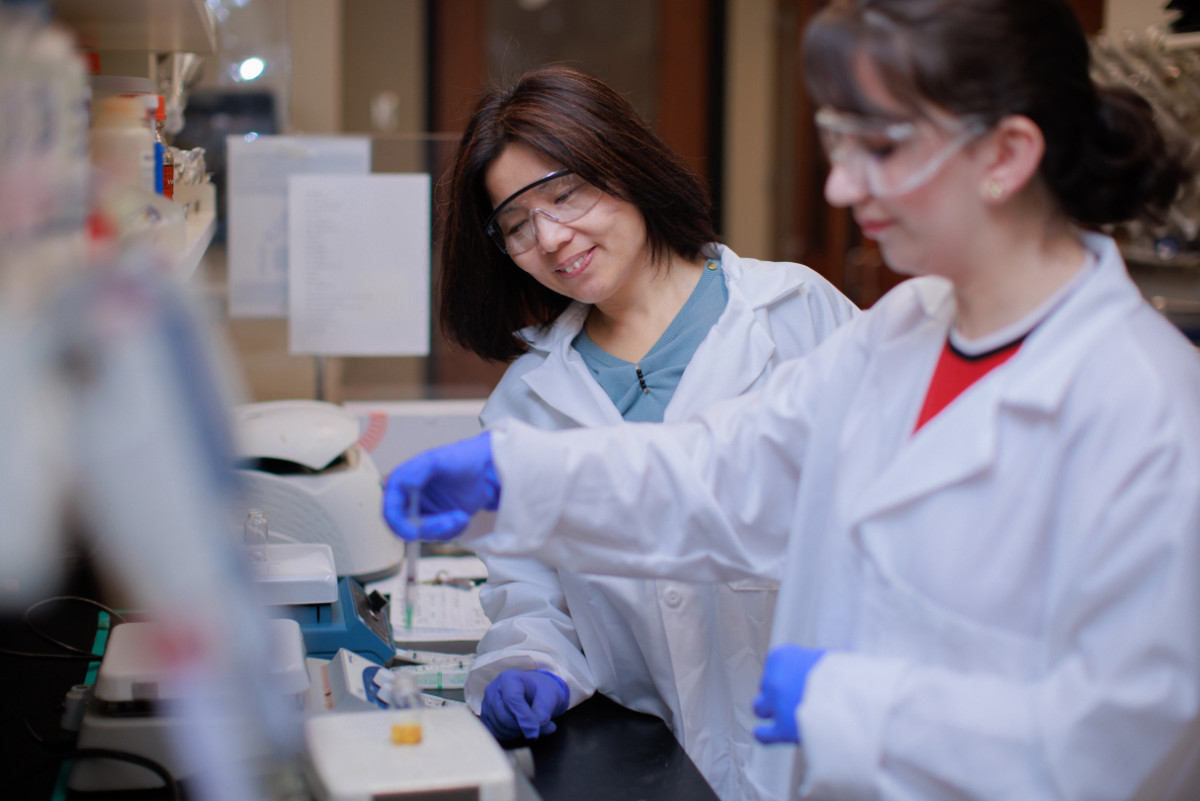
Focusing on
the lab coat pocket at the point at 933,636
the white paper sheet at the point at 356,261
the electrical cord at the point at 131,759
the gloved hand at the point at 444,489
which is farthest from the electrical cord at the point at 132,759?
the white paper sheet at the point at 356,261

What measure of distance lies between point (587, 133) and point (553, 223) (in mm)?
158

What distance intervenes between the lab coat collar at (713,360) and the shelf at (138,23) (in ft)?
2.48

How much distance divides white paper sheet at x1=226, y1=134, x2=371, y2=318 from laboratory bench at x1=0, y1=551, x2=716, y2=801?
1.18m

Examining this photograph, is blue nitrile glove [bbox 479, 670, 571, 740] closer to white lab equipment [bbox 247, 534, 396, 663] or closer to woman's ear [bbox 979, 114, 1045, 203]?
white lab equipment [bbox 247, 534, 396, 663]

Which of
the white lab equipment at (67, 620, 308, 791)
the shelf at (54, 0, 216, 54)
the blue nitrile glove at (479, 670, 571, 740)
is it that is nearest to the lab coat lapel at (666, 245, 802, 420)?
the blue nitrile glove at (479, 670, 571, 740)

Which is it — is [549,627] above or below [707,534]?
below

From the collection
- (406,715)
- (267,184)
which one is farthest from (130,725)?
(267,184)

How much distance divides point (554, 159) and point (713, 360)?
0.41m

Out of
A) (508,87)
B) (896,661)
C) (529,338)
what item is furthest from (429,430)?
(896,661)

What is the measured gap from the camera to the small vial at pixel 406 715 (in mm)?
1033

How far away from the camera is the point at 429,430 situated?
9.15 ft

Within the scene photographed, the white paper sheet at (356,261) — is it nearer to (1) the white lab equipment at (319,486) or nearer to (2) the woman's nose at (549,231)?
(1) the white lab equipment at (319,486)

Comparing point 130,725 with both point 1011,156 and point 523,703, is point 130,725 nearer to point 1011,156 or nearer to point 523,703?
point 523,703

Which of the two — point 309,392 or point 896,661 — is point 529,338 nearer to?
point 896,661
